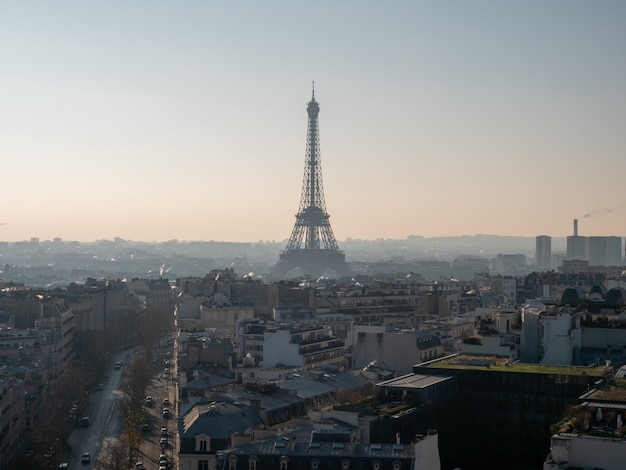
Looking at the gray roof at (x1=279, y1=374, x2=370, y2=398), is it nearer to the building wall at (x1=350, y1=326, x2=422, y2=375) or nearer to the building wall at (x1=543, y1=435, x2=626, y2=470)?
the building wall at (x1=350, y1=326, x2=422, y2=375)

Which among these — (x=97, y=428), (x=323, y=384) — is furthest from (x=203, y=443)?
(x=97, y=428)

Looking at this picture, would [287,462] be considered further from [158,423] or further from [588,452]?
[158,423]

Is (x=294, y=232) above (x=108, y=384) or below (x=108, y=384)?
above

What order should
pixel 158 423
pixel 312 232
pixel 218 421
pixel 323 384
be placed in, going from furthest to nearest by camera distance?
pixel 312 232, pixel 158 423, pixel 323 384, pixel 218 421

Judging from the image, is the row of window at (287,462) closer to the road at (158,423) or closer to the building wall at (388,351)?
the road at (158,423)

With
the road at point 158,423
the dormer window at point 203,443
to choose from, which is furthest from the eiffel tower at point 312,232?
the dormer window at point 203,443

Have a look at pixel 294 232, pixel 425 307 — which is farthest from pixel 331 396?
pixel 294 232

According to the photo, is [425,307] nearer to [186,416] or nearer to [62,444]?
[62,444]

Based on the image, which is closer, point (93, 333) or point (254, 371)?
point (254, 371)
